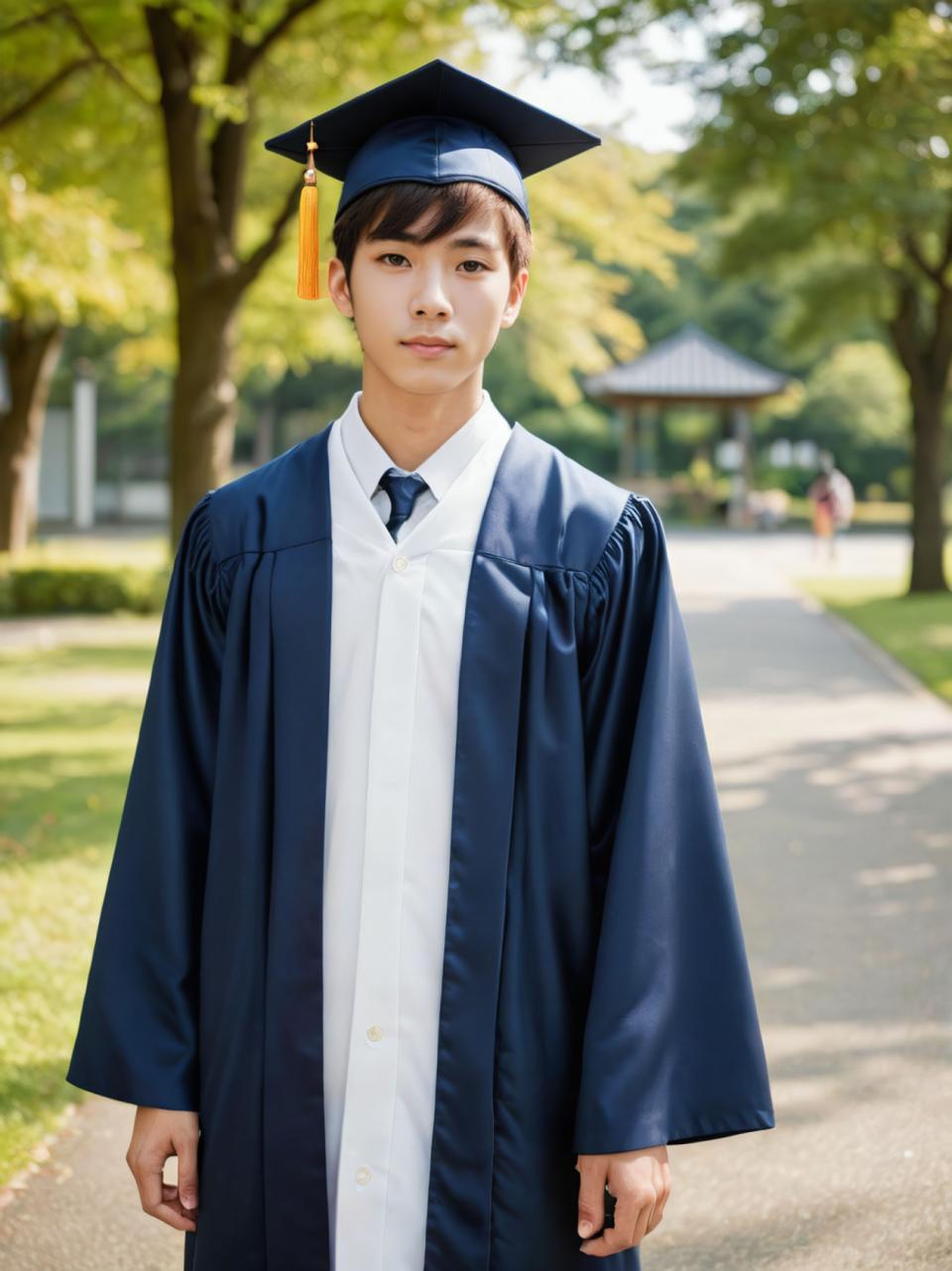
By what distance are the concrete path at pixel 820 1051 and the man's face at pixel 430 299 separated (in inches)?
86.2

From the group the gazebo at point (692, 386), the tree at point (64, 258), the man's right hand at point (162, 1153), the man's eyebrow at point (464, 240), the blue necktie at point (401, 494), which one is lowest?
the man's right hand at point (162, 1153)

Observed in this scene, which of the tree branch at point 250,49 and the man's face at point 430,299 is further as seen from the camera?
the tree branch at point 250,49

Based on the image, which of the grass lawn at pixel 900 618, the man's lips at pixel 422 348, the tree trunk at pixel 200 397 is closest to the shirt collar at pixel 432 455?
the man's lips at pixel 422 348

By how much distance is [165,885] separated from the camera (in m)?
2.05

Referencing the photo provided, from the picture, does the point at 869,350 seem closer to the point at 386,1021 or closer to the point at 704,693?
the point at 704,693

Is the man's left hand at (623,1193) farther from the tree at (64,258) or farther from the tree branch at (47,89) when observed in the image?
the tree at (64,258)

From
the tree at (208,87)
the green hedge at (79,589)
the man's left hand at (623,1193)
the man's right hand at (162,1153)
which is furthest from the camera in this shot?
the green hedge at (79,589)

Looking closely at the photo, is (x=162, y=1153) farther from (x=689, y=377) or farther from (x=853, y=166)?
(x=689, y=377)

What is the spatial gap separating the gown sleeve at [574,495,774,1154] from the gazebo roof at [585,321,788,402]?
36165mm

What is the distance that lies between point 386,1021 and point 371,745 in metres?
0.37

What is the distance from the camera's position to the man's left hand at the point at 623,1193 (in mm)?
1923

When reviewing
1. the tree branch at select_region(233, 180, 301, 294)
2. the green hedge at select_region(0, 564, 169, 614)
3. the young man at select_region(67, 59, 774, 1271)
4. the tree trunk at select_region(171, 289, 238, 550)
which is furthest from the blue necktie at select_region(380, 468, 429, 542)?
the green hedge at select_region(0, 564, 169, 614)

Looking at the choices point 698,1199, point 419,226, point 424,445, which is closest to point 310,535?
point 424,445

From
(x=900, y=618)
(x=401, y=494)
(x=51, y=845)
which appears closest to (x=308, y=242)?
(x=401, y=494)
